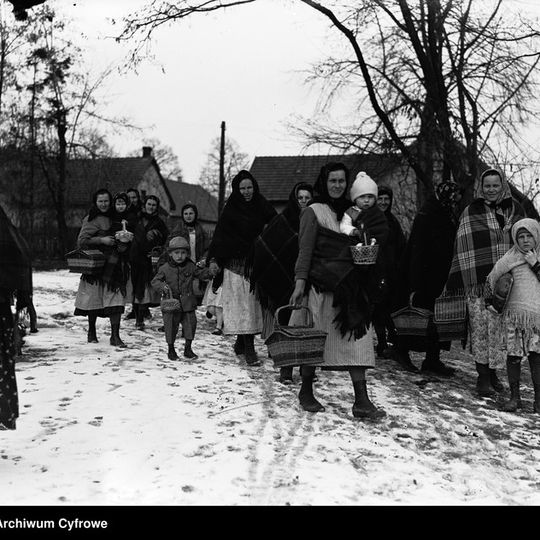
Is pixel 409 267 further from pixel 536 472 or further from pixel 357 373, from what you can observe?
pixel 536 472

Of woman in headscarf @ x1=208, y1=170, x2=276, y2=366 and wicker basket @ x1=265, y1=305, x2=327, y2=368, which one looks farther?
woman in headscarf @ x1=208, y1=170, x2=276, y2=366

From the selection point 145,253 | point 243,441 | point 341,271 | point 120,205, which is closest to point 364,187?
point 341,271

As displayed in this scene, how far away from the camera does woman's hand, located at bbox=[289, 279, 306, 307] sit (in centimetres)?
497

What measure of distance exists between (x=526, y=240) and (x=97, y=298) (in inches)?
196

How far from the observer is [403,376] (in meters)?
6.93

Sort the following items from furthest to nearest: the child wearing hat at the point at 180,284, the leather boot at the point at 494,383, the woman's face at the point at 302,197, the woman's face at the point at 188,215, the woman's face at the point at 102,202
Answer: the woman's face at the point at 188,215, the woman's face at the point at 102,202, the child wearing hat at the point at 180,284, the woman's face at the point at 302,197, the leather boot at the point at 494,383

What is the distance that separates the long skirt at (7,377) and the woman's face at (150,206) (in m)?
6.06

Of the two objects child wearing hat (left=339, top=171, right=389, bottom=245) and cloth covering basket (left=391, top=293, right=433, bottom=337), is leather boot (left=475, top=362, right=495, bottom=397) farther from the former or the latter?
child wearing hat (left=339, top=171, right=389, bottom=245)

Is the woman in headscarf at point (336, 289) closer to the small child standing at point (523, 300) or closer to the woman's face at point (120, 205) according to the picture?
the small child standing at point (523, 300)

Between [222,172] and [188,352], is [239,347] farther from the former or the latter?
[222,172]

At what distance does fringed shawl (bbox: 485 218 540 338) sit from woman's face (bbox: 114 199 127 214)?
4.83 m

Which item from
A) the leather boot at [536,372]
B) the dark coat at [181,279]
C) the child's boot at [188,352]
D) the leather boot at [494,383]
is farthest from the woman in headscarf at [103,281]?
the leather boot at [536,372]

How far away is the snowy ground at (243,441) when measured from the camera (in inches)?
136

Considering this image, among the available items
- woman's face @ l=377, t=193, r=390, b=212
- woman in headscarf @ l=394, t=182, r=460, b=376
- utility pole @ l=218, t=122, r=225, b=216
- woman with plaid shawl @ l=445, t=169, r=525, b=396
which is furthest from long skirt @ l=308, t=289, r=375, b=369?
utility pole @ l=218, t=122, r=225, b=216
